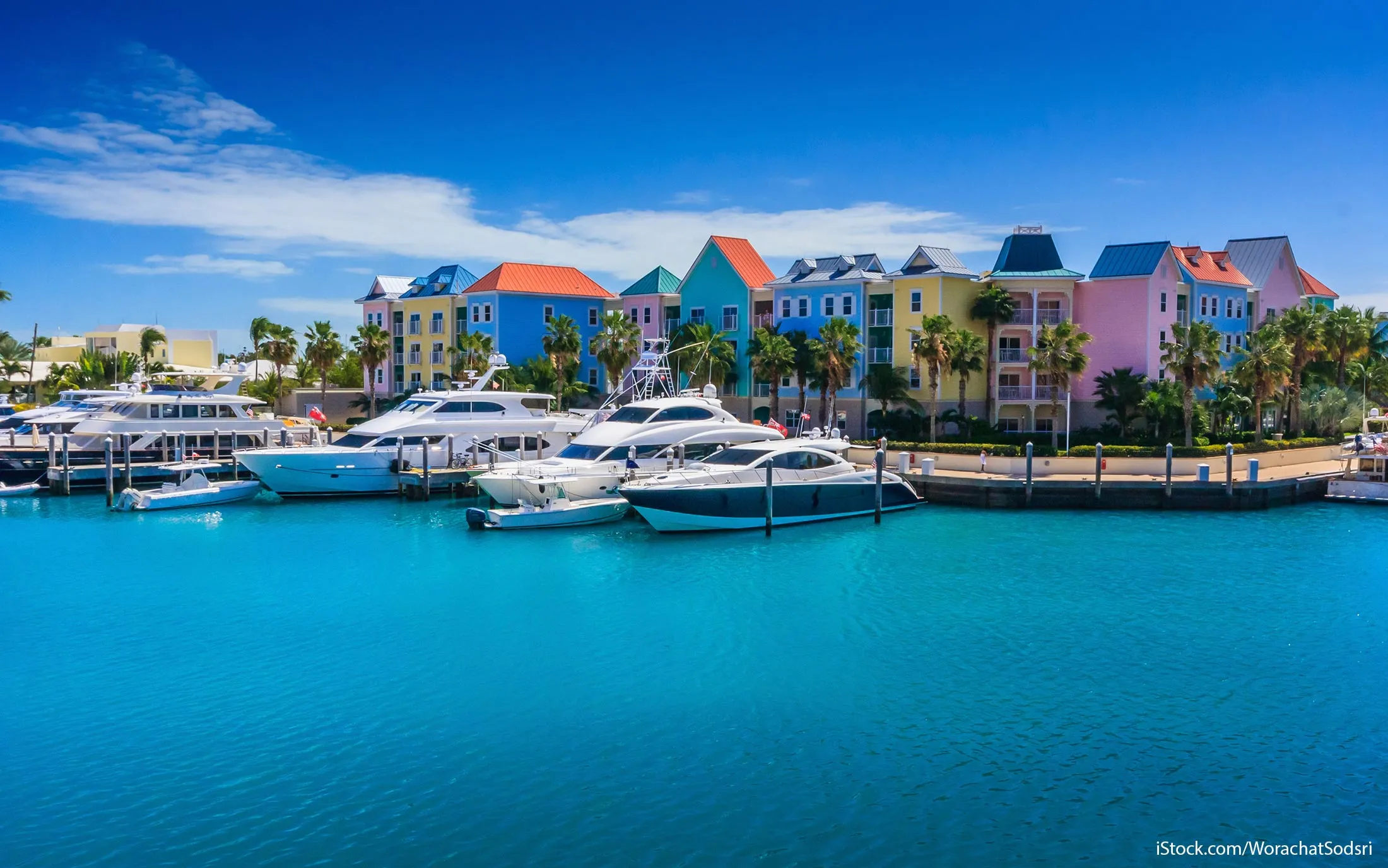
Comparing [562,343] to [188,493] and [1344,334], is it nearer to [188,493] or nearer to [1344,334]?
[188,493]

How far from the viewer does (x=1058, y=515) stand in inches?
1528

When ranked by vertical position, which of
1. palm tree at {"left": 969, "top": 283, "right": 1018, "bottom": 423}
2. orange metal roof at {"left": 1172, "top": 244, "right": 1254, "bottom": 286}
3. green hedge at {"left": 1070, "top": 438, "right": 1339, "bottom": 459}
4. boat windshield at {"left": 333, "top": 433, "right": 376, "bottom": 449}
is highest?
orange metal roof at {"left": 1172, "top": 244, "right": 1254, "bottom": 286}

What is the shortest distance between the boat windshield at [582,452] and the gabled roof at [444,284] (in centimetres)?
3414

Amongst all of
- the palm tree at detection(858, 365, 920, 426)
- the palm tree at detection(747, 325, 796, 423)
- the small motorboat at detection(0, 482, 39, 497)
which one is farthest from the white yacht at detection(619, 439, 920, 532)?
the small motorboat at detection(0, 482, 39, 497)

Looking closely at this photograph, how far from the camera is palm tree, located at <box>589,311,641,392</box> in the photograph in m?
59.9

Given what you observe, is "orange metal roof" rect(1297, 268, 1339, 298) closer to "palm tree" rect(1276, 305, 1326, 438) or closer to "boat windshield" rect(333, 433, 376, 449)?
"palm tree" rect(1276, 305, 1326, 438)

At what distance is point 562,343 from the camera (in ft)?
203

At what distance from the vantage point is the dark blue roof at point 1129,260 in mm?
55094

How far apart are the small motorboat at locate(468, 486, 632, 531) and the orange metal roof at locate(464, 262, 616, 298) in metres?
34.2

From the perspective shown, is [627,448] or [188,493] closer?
[627,448]

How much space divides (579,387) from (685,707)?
4891cm

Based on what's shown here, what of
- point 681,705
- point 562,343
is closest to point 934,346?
point 562,343

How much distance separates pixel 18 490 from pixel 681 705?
3637 centimetres

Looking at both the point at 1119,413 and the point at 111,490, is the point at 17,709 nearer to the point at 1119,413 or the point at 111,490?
the point at 111,490
